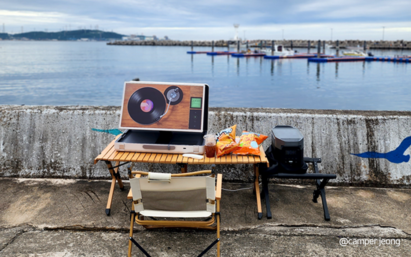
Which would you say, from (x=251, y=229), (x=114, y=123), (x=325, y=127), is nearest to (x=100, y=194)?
(x=114, y=123)

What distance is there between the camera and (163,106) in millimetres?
3664

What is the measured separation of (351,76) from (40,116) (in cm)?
4866

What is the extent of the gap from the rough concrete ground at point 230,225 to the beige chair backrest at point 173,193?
1.51ft

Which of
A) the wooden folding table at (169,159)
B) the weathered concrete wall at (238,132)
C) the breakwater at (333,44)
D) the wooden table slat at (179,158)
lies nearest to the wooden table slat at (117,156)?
the wooden folding table at (169,159)

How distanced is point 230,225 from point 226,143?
2.70 feet

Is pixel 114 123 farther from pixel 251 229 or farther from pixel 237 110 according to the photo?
pixel 251 229

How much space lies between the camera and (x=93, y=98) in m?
35.3

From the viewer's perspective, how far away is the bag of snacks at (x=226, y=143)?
3.56 meters

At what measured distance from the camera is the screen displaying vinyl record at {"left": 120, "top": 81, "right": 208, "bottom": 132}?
141 inches

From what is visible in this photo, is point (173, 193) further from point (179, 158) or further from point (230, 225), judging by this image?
point (230, 225)

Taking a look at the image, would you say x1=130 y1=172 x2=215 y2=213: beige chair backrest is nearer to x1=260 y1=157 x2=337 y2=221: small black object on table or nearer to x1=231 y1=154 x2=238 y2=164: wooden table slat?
x1=231 y1=154 x2=238 y2=164: wooden table slat

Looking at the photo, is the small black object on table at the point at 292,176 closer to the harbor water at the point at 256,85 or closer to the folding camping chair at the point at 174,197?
the folding camping chair at the point at 174,197

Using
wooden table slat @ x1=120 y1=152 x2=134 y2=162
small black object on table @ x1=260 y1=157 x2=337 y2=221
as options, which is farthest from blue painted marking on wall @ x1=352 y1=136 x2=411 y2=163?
wooden table slat @ x1=120 y1=152 x2=134 y2=162

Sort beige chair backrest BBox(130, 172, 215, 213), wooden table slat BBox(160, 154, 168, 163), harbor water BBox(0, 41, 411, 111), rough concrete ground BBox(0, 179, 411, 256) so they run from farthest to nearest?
harbor water BBox(0, 41, 411, 111) → wooden table slat BBox(160, 154, 168, 163) → rough concrete ground BBox(0, 179, 411, 256) → beige chair backrest BBox(130, 172, 215, 213)
